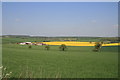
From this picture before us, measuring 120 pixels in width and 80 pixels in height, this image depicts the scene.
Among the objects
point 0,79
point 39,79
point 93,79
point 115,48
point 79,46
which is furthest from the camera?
point 79,46

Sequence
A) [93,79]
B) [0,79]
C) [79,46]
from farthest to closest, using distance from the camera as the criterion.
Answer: [79,46] < [93,79] < [0,79]

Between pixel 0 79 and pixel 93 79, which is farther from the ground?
pixel 0 79

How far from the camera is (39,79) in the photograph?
2.57 m

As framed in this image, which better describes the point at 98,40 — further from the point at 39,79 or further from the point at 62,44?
the point at 39,79

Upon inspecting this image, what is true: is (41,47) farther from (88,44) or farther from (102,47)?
(102,47)

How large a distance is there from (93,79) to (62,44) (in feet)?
55.6

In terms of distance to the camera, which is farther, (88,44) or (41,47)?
(88,44)

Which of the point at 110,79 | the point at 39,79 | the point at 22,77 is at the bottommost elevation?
the point at 110,79

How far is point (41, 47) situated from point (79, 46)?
6.95 metres

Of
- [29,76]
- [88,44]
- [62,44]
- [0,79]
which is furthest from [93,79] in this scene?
[88,44]

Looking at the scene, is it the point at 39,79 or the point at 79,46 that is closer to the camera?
the point at 39,79

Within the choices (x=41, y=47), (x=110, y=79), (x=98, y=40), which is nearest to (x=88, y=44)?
(x=98, y=40)

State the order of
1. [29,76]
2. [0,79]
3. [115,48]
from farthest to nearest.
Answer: [115,48] < [29,76] < [0,79]

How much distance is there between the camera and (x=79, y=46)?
2506cm
